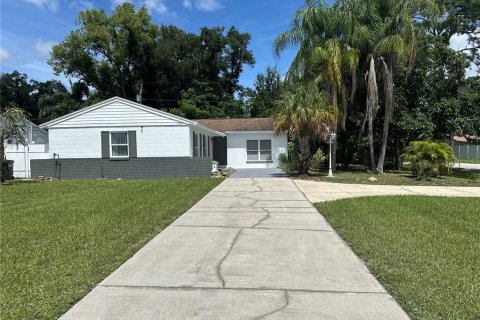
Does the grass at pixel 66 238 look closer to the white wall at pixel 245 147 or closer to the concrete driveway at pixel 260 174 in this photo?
the concrete driveway at pixel 260 174

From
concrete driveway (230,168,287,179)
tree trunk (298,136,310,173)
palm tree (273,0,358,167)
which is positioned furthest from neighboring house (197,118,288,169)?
tree trunk (298,136,310,173)

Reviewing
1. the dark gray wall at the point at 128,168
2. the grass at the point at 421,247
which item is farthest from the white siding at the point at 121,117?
the grass at the point at 421,247

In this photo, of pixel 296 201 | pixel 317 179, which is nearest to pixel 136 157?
pixel 317 179

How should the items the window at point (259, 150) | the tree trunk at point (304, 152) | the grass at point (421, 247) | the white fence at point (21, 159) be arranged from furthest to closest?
the window at point (259, 150) → the white fence at point (21, 159) → the tree trunk at point (304, 152) → the grass at point (421, 247)

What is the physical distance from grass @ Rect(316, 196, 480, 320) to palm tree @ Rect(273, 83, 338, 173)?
268 inches

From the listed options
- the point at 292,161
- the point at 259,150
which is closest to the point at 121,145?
the point at 292,161

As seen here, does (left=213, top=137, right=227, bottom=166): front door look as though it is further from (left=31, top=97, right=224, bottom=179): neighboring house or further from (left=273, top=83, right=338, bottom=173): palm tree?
(left=273, top=83, right=338, bottom=173): palm tree

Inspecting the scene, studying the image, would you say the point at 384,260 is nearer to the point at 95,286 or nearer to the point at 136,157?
the point at 95,286

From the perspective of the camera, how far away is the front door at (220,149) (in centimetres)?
2653

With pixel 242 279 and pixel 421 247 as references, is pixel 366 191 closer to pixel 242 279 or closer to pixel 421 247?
pixel 421 247

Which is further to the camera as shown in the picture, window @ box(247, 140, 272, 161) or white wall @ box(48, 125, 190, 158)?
window @ box(247, 140, 272, 161)

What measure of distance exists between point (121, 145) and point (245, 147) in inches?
335

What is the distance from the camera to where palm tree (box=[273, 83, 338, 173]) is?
16.5 m

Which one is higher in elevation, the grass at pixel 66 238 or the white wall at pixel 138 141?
the white wall at pixel 138 141
